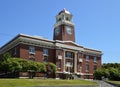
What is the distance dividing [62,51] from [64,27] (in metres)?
8.74

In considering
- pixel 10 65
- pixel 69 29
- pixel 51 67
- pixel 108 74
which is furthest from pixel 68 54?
pixel 10 65

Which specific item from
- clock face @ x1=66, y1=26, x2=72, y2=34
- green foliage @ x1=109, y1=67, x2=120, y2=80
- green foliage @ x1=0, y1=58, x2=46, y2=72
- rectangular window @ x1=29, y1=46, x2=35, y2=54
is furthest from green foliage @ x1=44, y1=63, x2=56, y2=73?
green foliage @ x1=109, y1=67, x2=120, y2=80

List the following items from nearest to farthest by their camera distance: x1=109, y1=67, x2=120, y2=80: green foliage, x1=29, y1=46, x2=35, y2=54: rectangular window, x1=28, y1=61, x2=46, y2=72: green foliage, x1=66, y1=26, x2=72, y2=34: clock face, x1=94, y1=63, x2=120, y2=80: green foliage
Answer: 1. x1=28, y1=61, x2=46, y2=72: green foliage
2. x1=29, y1=46, x2=35, y2=54: rectangular window
3. x1=94, y1=63, x2=120, y2=80: green foliage
4. x1=109, y1=67, x2=120, y2=80: green foliage
5. x1=66, y1=26, x2=72, y2=34: clock face

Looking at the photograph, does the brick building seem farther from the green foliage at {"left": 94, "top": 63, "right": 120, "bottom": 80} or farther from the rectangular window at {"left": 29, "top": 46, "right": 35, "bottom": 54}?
the green foliage at {"left": 94, "top": 63, "right": 120, "bottom": 80}

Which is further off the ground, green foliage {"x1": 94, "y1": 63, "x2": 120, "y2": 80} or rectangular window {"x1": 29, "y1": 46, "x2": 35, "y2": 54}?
rectangular window {"x1": 29, "y1": 46, "x2": 35, "y2": 54}

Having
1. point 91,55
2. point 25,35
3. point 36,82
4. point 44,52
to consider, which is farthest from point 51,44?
point 36,82

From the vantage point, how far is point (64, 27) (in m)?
72.9

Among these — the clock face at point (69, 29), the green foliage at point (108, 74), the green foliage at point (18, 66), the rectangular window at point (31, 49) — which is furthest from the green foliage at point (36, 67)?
the clock face at point (69, 29)

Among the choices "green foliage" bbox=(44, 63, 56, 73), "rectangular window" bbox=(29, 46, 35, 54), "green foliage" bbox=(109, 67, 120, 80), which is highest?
"rectangular window" bbox=(29, 46, 35, 54)

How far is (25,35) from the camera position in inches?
2393

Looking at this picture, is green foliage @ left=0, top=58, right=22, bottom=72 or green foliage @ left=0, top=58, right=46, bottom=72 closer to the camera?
green foliage @ left=0, top=58, right=22, bottom=72

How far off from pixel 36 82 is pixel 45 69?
14.1 meters

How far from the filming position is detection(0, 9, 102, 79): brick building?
61.5 meters

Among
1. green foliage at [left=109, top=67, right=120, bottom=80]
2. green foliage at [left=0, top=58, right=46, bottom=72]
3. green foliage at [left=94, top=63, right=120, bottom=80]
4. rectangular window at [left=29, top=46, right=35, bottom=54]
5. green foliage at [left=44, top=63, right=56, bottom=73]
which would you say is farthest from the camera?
green foliage at [left=109, top=67, right=120, bottom=80]
